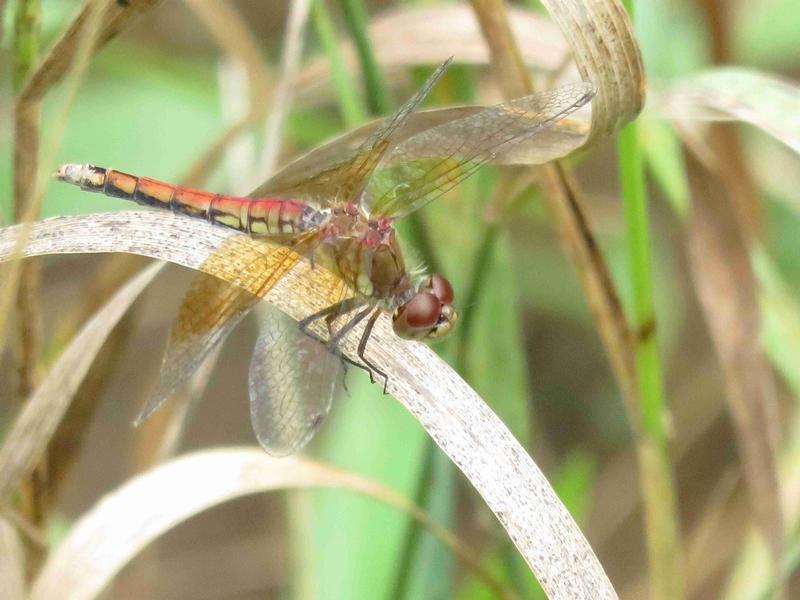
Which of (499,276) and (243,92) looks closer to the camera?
(499,276)

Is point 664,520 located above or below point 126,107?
below

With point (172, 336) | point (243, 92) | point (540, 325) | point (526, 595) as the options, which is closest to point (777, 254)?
point (540, 325)

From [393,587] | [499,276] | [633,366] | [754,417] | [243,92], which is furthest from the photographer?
[243,92]

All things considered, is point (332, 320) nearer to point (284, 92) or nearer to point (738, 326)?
point (284, 92)

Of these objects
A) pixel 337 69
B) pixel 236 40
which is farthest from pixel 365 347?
pixel 236 40

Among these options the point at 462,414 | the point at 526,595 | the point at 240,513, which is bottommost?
the point at 462,414

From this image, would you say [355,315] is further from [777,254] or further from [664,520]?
[777,254]

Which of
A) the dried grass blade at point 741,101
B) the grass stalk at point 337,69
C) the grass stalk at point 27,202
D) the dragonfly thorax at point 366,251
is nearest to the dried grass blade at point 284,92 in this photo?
the grass stalk at point 337,69
